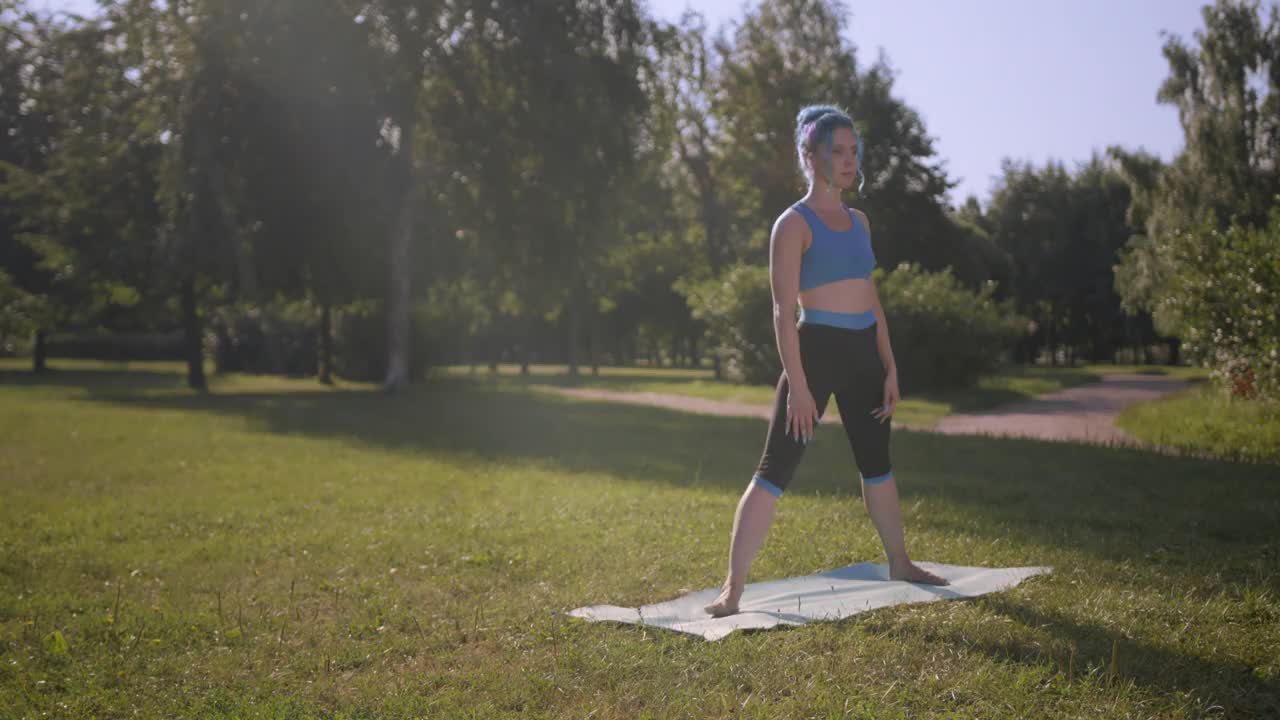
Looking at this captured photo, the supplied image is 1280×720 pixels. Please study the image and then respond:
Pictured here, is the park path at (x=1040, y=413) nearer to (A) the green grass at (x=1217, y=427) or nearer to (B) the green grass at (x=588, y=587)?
(A) the green grass at (x=1217, y=427)

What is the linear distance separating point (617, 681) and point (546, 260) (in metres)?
19.6

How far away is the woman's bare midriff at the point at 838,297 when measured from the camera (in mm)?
4508

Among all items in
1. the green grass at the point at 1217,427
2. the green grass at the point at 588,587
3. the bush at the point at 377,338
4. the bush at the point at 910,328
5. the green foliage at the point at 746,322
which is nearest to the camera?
the green grass at the point at 588,587

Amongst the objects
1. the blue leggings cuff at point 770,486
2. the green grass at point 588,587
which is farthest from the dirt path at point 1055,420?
the blue leggings cuff at point 770,486

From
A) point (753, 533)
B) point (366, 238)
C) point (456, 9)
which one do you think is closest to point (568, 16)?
point (456, 9)

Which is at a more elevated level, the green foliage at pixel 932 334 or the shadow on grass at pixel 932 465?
the green foliage at pixel 932 334

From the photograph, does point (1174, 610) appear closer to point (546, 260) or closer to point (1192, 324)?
point (1192, 324)

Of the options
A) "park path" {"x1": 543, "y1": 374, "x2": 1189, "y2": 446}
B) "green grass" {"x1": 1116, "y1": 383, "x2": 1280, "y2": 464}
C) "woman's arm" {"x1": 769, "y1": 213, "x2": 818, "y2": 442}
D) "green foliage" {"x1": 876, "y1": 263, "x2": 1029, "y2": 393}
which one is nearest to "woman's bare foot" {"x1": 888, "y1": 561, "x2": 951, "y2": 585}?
"woman's arm" {"x1": 769, "y1": 213, "x2": 818, "y2": 442}

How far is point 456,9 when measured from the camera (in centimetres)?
2223

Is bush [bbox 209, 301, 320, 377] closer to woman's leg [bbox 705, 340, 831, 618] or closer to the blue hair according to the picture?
the blue hair

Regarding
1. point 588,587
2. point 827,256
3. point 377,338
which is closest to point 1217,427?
point 827,256

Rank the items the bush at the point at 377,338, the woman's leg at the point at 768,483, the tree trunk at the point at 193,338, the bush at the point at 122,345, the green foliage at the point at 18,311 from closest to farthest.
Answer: the woman's leg at the point at 768,483
the tree trunk at the point at 193,338
the green foliage at the point at 18,311
the bush at the point at 377,338
the bush at the point at 122,345

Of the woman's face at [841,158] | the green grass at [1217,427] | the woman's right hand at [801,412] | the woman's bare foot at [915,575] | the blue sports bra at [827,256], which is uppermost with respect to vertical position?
the woman's face at [841,158]

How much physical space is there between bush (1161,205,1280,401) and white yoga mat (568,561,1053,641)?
9.25 metres
